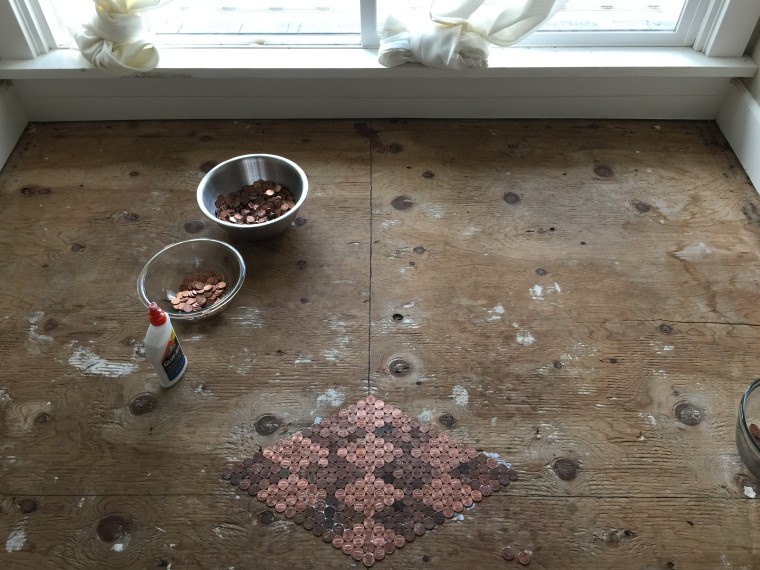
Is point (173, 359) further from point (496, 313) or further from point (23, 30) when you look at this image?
point (23, 30)

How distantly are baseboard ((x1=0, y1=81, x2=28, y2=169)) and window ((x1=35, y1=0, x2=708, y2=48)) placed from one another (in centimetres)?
17

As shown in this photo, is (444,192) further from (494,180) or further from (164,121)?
(164,121)

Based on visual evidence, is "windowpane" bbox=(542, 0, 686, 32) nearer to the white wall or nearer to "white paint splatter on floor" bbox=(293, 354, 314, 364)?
the white wall

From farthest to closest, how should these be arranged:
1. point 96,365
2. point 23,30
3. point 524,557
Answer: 1. point 23,30
2. point 96,365
3. point 524,557

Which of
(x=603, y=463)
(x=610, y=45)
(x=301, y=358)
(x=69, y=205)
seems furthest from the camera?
(x=610, y=45)

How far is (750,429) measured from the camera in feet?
3.70

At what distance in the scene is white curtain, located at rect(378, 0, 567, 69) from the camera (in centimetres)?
151

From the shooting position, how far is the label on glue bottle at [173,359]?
1179 mm

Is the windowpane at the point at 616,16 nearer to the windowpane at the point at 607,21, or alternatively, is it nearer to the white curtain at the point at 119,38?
the windowpane at the point at 607,21

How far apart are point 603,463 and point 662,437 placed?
0.13 meters

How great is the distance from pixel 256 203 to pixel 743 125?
124 cm

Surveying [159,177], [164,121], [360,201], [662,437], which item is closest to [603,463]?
[662,437]

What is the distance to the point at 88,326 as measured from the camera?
133cm

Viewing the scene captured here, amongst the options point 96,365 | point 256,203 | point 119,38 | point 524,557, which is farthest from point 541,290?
point 119,38
